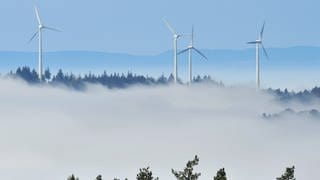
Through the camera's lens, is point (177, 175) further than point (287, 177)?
No

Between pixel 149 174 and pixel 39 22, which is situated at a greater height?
pixel 39 22

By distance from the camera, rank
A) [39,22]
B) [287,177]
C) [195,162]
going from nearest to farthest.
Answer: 1. [195,162]
2. [287,177]
3. [39,22]

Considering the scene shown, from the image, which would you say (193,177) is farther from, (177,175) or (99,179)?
(99,179)

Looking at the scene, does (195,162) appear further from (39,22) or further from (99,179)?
(39,22)

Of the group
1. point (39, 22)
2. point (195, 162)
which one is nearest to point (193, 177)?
point (195, 162)

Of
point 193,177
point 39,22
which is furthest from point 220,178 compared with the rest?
point 39,22

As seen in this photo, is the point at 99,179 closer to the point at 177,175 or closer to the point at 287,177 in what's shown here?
the point at 177,175

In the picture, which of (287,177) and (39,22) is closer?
(287,177)

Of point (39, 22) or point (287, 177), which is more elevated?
point (39, 22)

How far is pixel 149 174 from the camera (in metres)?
58.2

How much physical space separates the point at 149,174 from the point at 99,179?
126 inches

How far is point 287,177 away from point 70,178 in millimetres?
13282

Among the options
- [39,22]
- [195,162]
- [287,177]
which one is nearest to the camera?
[195,162]

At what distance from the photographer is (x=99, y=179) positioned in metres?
59.4
